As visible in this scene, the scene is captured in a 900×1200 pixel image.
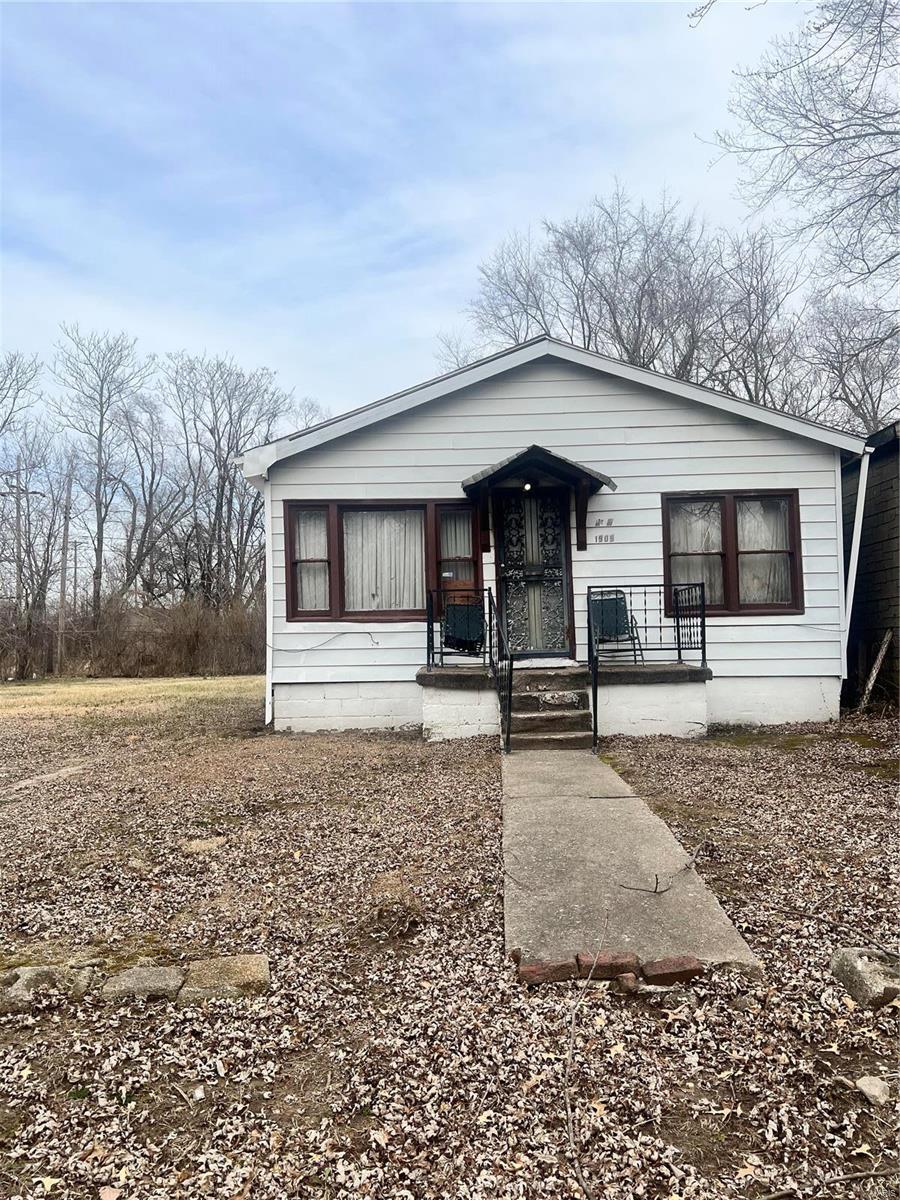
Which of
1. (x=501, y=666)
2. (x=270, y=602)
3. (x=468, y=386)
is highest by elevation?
(x=468, y=386)

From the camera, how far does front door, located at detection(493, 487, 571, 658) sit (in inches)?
349

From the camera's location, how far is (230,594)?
3081 centimetres

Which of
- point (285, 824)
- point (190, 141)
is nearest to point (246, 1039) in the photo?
point (285, 824)

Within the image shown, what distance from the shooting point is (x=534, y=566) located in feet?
29.3

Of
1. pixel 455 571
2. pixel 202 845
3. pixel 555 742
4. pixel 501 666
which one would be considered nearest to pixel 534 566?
pixel 455 571

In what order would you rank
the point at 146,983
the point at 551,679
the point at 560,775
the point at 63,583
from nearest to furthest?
1. the point at 146,983
2. the point at 560,775
3. the point at 551,679
4. the point at 63,583

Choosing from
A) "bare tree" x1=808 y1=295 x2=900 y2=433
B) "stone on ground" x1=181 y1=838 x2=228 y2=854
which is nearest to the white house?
"stone on ground" x1=181 y1=838 x2=228 y2=854

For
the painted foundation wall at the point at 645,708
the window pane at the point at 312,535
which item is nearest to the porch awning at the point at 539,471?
the window pane at the point at 312,535

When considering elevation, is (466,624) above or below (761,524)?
below

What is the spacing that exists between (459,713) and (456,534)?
233 cm

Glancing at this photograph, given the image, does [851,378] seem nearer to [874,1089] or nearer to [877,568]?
[877,568]

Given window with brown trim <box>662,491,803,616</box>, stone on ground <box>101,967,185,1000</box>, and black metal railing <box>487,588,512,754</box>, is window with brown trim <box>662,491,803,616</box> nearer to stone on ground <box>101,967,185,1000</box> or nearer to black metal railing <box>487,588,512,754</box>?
black metal railing <box>487,588,512,754</box>

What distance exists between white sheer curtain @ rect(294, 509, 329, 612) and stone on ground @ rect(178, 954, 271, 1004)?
20.6 ft

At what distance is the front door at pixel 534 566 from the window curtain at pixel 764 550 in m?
2.08
